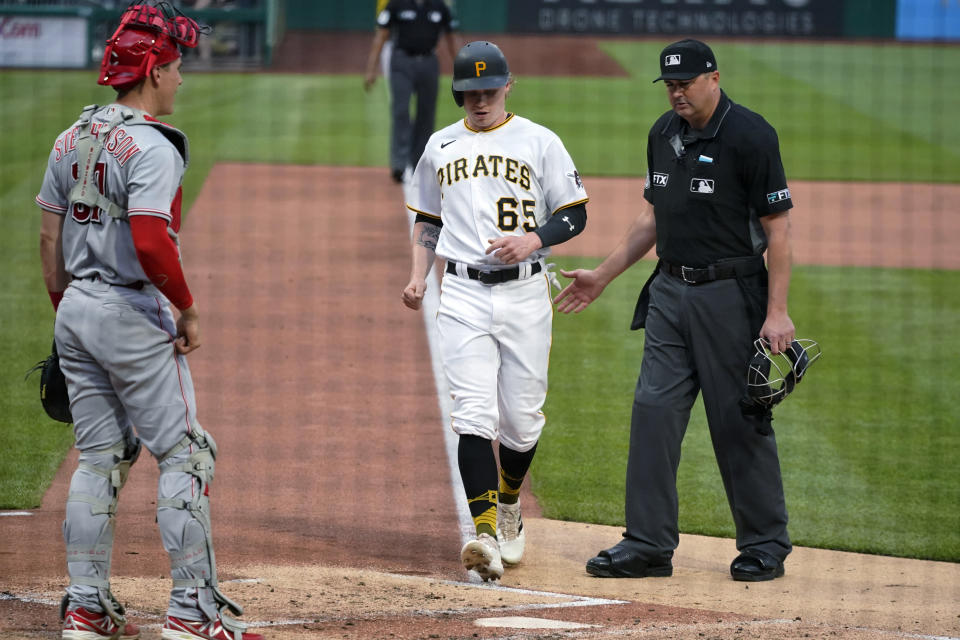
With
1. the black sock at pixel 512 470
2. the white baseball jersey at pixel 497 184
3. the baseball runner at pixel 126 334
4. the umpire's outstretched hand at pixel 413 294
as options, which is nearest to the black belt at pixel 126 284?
the baseball runner at pixel 126 334

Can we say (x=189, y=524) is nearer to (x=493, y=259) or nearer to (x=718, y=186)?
(x=493, y=259)

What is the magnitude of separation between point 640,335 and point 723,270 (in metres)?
4.39

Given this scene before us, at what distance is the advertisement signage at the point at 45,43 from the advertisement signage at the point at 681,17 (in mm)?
12072

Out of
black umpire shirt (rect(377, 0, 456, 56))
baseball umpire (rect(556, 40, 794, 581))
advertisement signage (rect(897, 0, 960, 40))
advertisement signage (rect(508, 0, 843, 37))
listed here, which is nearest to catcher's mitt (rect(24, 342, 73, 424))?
baseball umpire (rect(556, 40, 794, 581))

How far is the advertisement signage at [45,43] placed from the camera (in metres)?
22.7

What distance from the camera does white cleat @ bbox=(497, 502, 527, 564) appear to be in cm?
Answer: 525

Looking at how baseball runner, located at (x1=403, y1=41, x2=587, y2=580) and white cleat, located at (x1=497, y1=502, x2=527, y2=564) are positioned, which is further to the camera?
white cleat, located at (x1=497, y1=502, x2=527, y2=564)

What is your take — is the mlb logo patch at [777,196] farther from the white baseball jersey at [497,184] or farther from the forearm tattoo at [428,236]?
the forearm tattoo at [428,236]

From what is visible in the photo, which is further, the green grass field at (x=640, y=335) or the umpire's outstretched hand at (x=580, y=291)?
the green grass field at (x=640, y=335)

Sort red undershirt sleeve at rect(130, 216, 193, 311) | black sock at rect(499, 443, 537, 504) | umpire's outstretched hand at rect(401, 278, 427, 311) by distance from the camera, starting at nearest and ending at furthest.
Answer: red undershirt sleeve at rect(130, 216, 193, 311) < umpire's outstretched hand at rect(401, 278, 427, 311) < black sock at rect(499, 443, 537, 504)

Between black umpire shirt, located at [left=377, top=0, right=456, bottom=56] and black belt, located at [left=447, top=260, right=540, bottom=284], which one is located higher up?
black umpire shirt, located at [left=377, top=0, right=456, bottom=56]

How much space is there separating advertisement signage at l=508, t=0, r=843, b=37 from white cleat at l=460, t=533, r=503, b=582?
26951 millimetres

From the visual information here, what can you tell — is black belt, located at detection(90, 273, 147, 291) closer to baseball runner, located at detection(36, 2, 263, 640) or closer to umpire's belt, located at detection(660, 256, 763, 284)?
baseball runner, located at detection(36, 2, 263, 640)

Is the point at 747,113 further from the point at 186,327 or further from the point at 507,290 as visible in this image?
the point at 186,327
